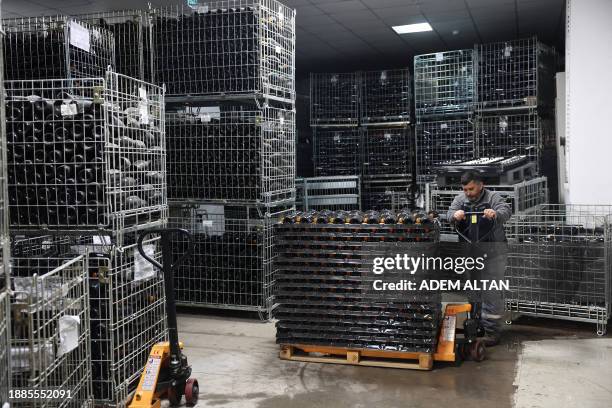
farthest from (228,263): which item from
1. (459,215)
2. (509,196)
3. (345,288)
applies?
(509,196)

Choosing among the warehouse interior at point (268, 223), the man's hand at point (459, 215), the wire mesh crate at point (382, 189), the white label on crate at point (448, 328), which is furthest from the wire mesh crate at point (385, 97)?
the white label on crate at point (448, 328)

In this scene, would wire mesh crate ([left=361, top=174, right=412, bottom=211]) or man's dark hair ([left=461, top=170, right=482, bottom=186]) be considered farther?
wire mesh crate ([left=361, top=174, right=412, bottom=211])

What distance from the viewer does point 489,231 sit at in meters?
5.96

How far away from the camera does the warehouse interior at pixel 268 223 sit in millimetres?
4570

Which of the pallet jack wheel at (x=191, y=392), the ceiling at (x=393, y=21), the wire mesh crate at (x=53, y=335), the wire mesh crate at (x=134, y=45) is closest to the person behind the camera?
the wire mesh crate at (x=53, y=335)

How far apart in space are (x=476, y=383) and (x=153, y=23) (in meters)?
5.88

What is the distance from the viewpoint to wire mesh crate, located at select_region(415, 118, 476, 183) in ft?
32.8

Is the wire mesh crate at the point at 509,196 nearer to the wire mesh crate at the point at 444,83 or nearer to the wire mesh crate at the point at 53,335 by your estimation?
the wire mesh crate at the point at 444,83

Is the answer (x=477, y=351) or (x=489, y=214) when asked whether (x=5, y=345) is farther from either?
(x=489, y=214)

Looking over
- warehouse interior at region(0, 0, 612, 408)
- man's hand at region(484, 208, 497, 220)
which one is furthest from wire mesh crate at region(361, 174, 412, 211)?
man's hand at region(484, 208, 497, 220)

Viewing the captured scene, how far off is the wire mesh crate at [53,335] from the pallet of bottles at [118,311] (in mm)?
145

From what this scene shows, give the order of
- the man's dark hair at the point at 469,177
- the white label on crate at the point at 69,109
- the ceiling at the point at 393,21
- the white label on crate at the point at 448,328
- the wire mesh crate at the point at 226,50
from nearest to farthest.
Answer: the white label on crate at the point at 69,109 → the white label on crate at the point at 448,328 → the man's dark hair at the point at 469,177 → the wire mesh crate at the point at 226,50 → the ceiling at the point at 393,21

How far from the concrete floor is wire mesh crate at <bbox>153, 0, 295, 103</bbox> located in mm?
3160

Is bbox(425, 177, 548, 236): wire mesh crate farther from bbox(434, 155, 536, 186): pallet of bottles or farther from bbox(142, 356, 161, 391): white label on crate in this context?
bbox(142, 356, 161, 391): white label on crate
